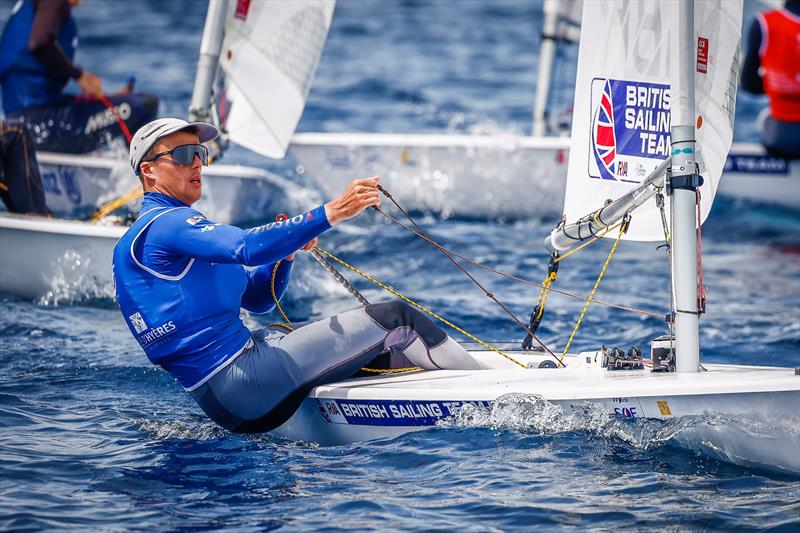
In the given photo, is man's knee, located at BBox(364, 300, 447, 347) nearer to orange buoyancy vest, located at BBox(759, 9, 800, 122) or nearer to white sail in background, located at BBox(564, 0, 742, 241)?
white sail in background, located at BBox(564, 0, 742, 241)

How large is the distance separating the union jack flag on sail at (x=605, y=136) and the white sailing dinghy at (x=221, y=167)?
287 centimetres

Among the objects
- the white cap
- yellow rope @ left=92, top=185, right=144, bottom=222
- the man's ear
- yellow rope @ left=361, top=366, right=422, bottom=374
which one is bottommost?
yellow rope @ left=361, top=366, right=422, bottom=374

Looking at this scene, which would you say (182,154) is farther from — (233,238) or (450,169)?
(450,169)

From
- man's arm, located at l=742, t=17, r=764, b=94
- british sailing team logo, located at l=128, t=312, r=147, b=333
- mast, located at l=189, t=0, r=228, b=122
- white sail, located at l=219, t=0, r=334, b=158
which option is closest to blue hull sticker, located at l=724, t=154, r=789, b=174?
man's arm, located at l=742, t=17, r=764, b=94

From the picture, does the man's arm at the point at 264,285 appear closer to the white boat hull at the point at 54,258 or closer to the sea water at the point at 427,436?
the sea water at the point at 427,436

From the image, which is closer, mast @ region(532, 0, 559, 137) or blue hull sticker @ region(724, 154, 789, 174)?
blue hull sticker @ region(724, 154, 789, 174)

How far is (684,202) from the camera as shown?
4230mm

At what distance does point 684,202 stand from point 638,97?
920 millimetres

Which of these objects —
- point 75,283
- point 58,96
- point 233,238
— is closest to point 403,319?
point 233,238

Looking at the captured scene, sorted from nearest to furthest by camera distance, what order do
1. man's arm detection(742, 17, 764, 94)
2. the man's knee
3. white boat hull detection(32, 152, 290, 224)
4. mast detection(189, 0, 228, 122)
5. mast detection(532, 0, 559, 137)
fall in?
the man's knee → mast detection(189, 0, 228, 122) → white boat hull detection(32, 152, 290, 224) → man's arm detection(742, 17, 764, 94) → mast detection(532, 0, 559, 137)

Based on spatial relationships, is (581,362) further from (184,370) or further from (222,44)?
(222,44)

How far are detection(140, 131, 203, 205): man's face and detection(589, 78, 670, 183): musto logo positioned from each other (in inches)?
71.7

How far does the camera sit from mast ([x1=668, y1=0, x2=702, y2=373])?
4.23 m

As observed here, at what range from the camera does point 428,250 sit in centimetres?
845
